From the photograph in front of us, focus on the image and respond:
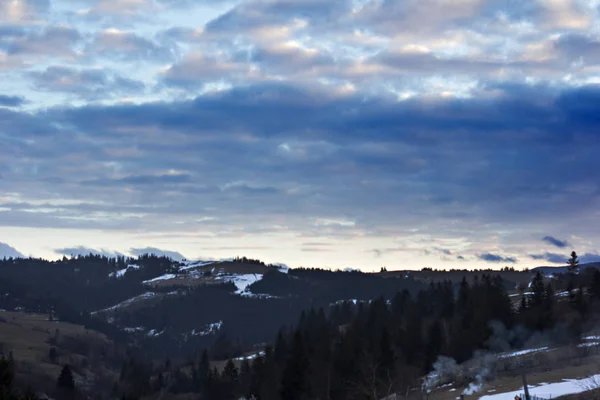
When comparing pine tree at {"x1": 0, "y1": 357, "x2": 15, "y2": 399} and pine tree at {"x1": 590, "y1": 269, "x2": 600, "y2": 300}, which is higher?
pine tree at {"x1": 590, "y1": 269, "x2": 600, "y2": 300}

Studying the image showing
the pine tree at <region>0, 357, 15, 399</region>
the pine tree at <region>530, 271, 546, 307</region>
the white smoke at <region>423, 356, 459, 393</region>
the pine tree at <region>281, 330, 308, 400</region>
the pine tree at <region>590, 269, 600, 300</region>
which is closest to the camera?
the pine tree at <region>0, 357, 15, 399</region>

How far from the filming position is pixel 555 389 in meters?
78.9

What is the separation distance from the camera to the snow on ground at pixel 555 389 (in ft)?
250

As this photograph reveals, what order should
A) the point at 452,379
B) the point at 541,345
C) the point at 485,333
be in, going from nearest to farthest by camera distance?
the point at 452,379 → the point at 541,345 → the point at 485,333

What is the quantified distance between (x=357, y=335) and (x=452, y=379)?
60.5 meters

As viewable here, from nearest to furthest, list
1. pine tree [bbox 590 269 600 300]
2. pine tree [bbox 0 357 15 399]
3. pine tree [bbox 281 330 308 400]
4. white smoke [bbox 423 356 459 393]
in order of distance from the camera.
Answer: pine tree [bbox 0 357 15 399]
white smoke [bbox 423 356 459 393]
pine tree [bbox 281 330 308 400]
pine tree [bbox 590 269 600 300]

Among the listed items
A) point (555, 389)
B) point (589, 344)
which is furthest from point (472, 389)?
point (589, 344)

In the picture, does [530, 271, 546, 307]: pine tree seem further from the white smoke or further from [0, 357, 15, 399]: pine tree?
[0, 357, 15, 399]: pine tree

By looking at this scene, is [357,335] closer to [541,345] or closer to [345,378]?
[345,378]

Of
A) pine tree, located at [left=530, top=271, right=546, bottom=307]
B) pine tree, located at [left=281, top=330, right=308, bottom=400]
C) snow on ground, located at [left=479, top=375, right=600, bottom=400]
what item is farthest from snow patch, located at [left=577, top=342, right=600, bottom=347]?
pine tree, located at [left=281, top=330, right=308, bottom=400]

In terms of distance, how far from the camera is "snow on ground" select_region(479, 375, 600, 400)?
76.2 m

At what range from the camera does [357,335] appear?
17162 centimetres

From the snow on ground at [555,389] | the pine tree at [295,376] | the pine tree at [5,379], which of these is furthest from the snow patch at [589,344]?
the pine tree at [5,379]

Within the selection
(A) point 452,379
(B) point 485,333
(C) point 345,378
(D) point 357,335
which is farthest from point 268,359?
(A) point 452,379
